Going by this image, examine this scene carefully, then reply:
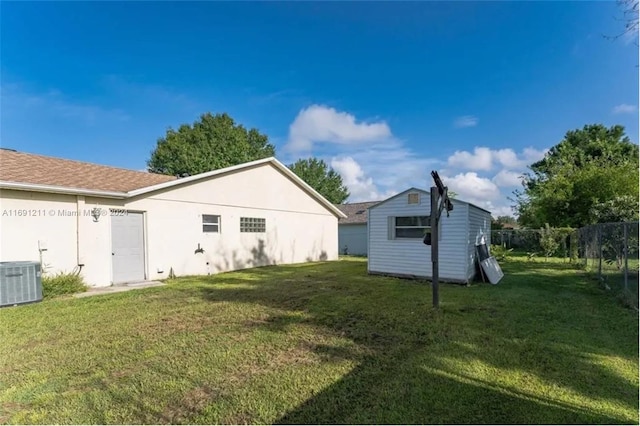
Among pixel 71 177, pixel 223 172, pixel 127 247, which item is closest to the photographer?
pixel 71 177

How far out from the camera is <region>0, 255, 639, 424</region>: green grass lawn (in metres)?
2.69

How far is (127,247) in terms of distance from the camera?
946 cm

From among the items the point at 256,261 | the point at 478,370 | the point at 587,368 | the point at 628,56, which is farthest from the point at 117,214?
the point at 628,56

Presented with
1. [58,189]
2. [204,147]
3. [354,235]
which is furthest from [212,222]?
[204,147]

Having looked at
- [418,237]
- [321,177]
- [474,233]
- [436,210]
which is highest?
[321,177]

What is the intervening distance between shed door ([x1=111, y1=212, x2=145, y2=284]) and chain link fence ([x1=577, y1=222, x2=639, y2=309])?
474 inches

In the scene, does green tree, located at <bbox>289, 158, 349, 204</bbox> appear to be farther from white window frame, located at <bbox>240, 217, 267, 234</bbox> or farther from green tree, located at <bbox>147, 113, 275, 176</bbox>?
white window frame, located at <bbox>240, 217, 267, 234</bbox>

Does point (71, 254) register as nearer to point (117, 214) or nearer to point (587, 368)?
point (117, 214)

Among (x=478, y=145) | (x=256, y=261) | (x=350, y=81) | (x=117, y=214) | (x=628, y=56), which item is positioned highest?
(x=350, y=81)

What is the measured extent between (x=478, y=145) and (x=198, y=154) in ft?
80.8

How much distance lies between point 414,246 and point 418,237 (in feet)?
1.00

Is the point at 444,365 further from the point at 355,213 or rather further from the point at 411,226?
the point at 355,213

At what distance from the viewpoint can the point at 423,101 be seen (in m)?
13.5

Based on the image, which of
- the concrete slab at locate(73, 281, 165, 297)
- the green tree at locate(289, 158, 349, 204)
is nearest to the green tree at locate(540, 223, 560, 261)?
the concrete slab at locate(73, 281, 165, 297)
